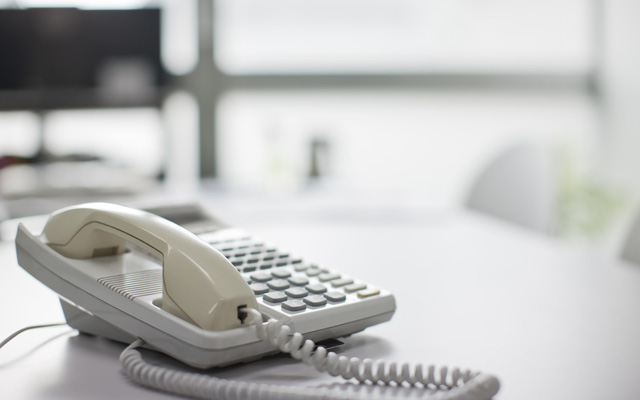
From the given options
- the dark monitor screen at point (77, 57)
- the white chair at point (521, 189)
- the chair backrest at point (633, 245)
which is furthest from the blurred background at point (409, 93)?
the chair backrest at point (633, 245)

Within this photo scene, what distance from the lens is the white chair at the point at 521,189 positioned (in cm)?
145

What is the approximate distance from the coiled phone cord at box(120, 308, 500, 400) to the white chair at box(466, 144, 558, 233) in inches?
42.1

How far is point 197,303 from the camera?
1.44 feet

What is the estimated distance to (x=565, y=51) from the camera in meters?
2.92

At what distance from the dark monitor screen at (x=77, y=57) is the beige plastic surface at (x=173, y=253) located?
1.21 meters

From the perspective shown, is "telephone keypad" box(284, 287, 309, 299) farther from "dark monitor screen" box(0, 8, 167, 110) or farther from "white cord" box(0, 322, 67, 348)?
"dark monitor screen" box(0, 8, 167, 110)

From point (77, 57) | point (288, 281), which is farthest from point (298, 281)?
Result: point (77, 57)

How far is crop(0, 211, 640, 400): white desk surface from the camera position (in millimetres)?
452

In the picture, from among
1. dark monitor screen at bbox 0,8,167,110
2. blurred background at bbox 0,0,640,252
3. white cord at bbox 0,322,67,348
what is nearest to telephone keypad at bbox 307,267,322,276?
white cord at bbox 0,322,67,348

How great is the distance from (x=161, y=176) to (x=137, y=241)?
1.39 m

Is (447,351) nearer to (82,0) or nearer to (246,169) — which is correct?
(82,0)

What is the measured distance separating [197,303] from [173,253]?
44 mm

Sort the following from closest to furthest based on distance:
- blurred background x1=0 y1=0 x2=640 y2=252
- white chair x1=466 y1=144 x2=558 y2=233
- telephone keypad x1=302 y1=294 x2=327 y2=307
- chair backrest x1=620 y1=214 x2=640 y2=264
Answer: telephone keypad x1=302 y1=294 x2=327 y2=307 → chair backrest x1=620 y1=214 x2=640 y2=264 → white chair x1=466 y1=144 x2=558 y2=233 → blurred background x1=0 y1=0 x2=640 y2=252

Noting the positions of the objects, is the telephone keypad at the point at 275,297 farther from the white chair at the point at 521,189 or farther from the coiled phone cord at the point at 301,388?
the white chair at the point at 521,189
